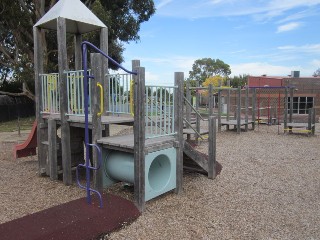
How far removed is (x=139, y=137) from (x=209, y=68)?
8655 centimetres

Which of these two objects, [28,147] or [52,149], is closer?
[52,149]

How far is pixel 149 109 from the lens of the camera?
5.03m

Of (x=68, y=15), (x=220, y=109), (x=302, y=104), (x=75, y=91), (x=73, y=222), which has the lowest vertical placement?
(x=73, y=222)

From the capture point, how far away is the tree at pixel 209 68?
87200 millimetres

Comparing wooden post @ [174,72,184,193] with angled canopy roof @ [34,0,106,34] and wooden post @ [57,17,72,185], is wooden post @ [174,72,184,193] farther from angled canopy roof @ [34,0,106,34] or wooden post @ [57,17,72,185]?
angled canopy roof @ [34,0,106,34]

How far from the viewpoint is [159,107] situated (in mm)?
4906

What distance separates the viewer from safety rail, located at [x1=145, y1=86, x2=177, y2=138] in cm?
471

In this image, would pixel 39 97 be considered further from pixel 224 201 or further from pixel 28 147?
pixel 224 201

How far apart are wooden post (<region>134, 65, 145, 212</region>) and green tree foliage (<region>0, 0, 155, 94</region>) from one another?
1201 cm

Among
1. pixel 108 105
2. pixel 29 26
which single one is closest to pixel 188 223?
pixel 108 105

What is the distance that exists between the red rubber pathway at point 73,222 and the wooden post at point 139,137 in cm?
19

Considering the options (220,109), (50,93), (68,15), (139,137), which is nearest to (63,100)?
(50,93)

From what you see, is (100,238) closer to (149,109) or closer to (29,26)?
(149,109)

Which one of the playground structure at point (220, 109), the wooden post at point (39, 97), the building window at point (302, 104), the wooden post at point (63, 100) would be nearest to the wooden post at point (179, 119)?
the wooden post at point (63, 100)
